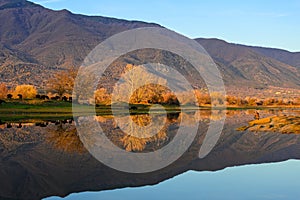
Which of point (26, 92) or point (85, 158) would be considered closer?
point (85, 158)

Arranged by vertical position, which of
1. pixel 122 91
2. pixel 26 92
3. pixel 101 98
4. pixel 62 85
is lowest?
pixel 101 98

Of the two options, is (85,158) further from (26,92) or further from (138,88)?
(138,88)

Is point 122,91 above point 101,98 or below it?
above

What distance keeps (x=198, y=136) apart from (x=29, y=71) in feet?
554

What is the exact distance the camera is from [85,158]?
22688 mm

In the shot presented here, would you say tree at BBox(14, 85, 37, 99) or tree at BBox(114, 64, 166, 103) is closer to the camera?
tree at BBox(14, 85, 37, 99)

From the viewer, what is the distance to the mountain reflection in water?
52.3ft

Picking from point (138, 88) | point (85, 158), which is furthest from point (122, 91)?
point (85, 158)

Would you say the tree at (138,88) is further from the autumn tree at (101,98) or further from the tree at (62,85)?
the tree at (62,85)

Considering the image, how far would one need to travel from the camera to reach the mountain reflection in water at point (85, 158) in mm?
15953

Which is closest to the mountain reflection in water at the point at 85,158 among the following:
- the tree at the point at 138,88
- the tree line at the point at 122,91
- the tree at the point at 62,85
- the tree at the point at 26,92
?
the tree at the point at 26,92

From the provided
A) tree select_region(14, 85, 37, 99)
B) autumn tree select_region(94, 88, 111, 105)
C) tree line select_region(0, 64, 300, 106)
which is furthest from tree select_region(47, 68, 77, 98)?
tree select_region(14, 85, 37, 99)

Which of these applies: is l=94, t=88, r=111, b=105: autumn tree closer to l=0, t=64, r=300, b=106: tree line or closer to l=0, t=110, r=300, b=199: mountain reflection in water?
l=0, t=64, r=300, b=106: tree line

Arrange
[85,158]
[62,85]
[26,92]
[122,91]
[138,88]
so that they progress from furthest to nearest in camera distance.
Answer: [138,88] → [122,91] → [62,85] → [26,92] → [85,158]
